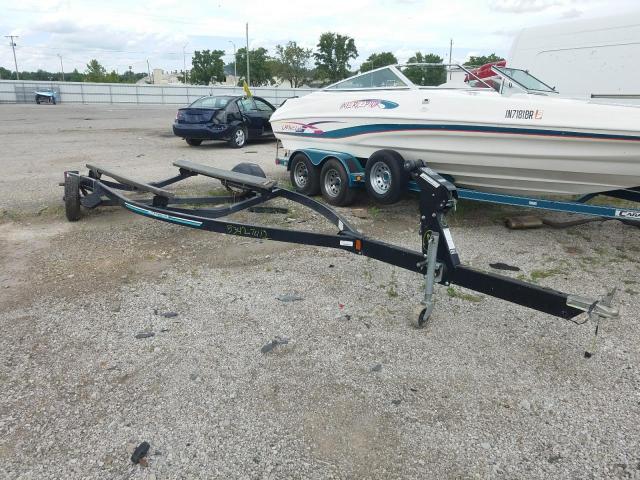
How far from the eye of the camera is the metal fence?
37.1 m

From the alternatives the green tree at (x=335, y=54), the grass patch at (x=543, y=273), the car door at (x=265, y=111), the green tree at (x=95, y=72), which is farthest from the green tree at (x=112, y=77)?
the grass patch at (x=543, y=273)

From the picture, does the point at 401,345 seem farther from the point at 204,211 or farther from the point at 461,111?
the point at 461,111

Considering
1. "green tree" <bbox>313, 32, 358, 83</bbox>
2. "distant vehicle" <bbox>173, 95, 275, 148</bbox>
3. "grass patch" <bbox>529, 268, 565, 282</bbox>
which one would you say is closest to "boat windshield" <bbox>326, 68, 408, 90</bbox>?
"grass patch" <bbox>529, 268, 565, 282</bbox>

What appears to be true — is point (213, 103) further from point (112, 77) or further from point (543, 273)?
point (112, 77)

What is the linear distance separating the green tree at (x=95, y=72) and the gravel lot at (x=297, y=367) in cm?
8176

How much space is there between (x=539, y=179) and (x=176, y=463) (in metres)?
4.55

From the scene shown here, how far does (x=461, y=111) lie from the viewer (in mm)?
5297

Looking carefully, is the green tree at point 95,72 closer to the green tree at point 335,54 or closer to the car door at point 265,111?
the green tree at point 335,54

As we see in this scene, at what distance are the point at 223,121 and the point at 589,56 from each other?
8.34m

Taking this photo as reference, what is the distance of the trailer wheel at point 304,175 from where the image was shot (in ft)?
23.5

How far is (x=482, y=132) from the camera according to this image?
203 inches

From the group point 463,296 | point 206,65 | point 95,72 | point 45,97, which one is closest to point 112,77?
point 95,72

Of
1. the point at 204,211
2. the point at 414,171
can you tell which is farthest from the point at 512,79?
the point at 204,211

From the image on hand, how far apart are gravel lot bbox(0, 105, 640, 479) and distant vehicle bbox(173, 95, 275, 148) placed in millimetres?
7592
